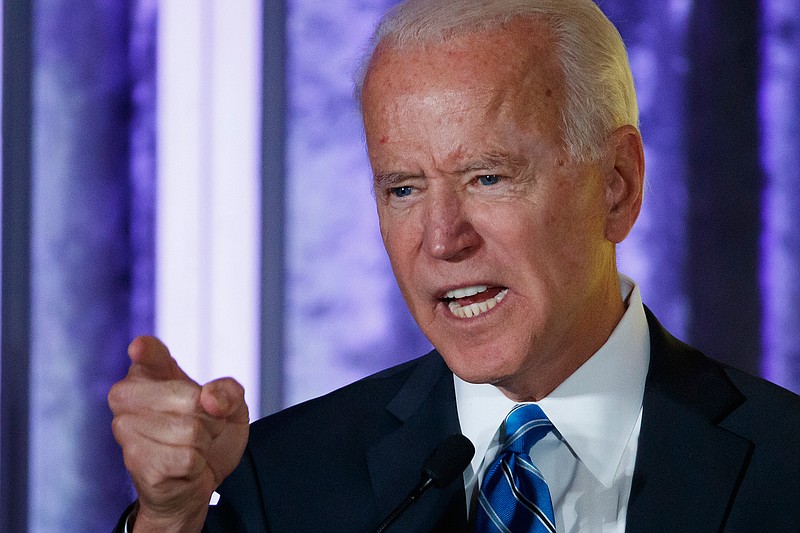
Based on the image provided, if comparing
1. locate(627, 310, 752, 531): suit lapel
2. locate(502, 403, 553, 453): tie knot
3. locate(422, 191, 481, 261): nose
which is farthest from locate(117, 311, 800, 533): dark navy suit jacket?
locate(422, 191, 481, 261): nose

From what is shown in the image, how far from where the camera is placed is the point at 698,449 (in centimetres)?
146

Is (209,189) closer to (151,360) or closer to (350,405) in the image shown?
(350,405)

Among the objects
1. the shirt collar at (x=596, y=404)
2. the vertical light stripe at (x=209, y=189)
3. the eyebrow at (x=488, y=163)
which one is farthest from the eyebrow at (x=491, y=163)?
the vertical light stripe at (x=209, y=189)

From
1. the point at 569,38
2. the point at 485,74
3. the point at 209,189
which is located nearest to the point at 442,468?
the point at 485,74

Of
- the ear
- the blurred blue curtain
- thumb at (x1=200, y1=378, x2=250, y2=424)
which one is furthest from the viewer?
the blurred blue curtain

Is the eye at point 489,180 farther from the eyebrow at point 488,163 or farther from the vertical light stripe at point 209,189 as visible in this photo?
the vertical light stripe at point 209,189

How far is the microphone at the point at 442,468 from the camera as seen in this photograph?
4.12 feet

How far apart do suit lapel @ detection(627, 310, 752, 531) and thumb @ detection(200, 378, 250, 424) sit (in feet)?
1.98

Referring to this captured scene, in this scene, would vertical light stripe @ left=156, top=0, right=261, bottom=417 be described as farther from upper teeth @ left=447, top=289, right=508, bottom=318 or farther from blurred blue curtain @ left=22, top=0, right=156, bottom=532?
upper teeth @ left=447, top=289, right=508, bottom=318

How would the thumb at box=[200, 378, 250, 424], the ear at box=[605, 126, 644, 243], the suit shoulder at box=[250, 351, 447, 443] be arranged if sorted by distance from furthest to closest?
1. the suit shoulder at box=[250, 351, 447, 443]
2. the ear at box=[605, 126, 644, 243]
3. the thumb at box=[200, 378, 250, 424]

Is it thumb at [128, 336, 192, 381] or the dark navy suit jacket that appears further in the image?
the dark navy suit jacket

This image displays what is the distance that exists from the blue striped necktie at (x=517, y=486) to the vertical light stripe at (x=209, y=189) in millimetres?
991


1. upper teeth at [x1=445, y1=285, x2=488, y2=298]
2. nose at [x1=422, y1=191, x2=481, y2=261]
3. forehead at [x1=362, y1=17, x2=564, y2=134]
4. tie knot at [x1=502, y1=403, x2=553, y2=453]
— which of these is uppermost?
forehead at [x1=362, y1=17, x2=564, y2=134]

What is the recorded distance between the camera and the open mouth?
1.45 m
